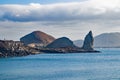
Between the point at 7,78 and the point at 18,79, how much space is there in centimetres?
439

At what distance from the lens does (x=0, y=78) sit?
87.7 meters

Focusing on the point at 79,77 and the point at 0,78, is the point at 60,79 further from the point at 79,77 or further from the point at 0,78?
the point at 0,78

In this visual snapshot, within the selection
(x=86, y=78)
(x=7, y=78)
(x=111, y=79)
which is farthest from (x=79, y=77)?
(x=7, y=78)

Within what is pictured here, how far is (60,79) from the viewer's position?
85625 mm

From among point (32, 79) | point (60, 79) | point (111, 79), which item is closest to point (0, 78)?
point (32, 79)

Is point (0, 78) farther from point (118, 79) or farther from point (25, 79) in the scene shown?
point (118, 79)

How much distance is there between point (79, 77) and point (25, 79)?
12235 millimetres

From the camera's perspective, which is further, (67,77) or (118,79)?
(67,77)

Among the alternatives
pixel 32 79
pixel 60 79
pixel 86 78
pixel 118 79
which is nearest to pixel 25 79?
pixel 32 79

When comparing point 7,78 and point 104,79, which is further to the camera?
point 7,78

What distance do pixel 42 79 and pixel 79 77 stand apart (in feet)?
28.4

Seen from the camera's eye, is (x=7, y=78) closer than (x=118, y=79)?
No

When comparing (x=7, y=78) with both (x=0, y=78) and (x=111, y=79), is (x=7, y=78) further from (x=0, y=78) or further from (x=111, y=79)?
(x=111, y=79)

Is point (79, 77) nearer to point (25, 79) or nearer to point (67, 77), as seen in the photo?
point (67, 77)
